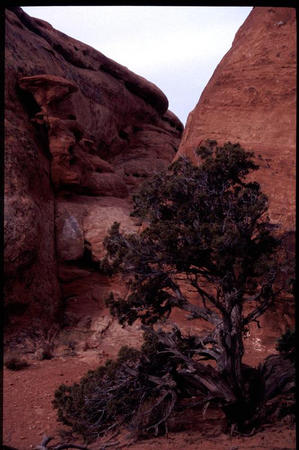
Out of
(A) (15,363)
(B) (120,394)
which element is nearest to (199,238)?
(B) (120,394)

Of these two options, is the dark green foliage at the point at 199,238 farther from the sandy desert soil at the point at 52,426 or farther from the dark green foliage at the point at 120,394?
the sandy desert soil at the point at 52,426

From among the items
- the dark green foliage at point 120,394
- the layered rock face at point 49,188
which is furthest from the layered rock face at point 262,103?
the dark green foliage at point 120,394

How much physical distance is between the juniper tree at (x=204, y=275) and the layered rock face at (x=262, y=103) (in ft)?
18.1

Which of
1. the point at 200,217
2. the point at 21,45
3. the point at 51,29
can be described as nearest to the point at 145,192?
the point at 200,217

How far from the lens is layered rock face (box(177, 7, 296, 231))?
13273 millimetres

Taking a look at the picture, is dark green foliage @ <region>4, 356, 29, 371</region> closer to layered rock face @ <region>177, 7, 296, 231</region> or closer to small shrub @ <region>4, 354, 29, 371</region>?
small shrub @ <region>4, 354, 29, 371</region>

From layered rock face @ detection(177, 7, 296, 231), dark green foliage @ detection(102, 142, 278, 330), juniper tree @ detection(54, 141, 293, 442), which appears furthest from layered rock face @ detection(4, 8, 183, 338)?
juniper tree @ detection(54, 141, 293, 442)

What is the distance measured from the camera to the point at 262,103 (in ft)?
47.0

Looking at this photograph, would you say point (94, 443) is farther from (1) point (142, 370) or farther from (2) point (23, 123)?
(2) point (23, 123)

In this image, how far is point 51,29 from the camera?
24.3 metres

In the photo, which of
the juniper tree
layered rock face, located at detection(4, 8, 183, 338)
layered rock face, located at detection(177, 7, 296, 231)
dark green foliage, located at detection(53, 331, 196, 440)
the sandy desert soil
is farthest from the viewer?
layered rock face, located at detection(177, 7, 296, 231)

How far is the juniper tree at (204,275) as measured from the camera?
22.2ft

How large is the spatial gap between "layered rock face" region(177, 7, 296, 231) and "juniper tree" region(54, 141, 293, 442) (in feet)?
18.1

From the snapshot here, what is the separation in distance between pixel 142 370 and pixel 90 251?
27.2 ft
